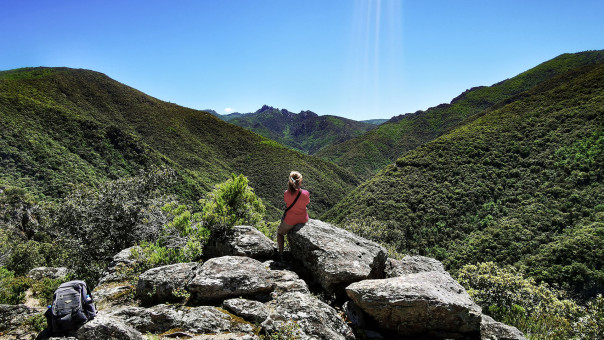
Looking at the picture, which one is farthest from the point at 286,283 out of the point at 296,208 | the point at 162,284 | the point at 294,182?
the point at 162,284

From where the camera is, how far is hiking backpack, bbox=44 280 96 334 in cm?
452

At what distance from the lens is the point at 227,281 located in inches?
236

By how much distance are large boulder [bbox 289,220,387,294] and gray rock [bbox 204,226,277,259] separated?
1.00 m

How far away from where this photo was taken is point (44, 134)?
64.0 metres

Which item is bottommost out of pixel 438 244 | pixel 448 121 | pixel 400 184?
pixel 438 244

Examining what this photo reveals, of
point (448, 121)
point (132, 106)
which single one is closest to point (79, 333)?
point (132, 106)

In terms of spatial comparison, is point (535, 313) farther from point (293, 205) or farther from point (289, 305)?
point (289, 305)

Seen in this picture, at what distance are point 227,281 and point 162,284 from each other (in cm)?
166

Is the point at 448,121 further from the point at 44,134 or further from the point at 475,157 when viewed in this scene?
the point at 44,134

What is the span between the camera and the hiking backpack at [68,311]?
4.52 m

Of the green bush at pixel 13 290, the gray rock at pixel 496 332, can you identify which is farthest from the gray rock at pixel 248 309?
the green bush at pixel 13 290

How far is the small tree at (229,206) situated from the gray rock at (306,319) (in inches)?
154

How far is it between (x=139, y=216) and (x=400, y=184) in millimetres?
65714

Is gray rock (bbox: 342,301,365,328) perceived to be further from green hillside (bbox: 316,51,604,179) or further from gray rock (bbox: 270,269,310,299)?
green hillside (bbox: 316,51,604,179)
